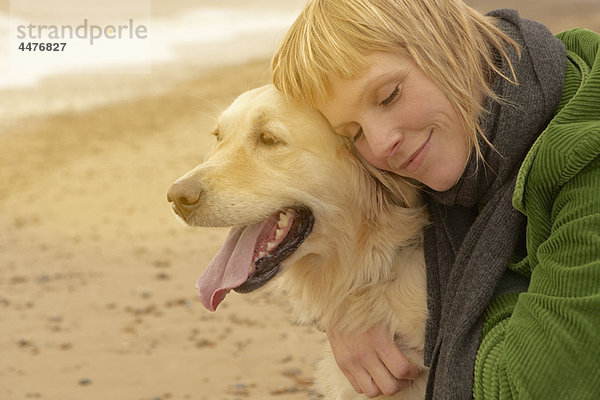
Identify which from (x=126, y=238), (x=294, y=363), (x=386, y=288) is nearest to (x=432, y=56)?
(x=386, y=288)

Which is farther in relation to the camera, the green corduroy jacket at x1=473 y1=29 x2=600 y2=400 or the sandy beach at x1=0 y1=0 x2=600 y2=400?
the sandy beach at x1=0 y1=0 x2=600 y2=400

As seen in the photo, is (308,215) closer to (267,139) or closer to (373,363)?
(267,139)

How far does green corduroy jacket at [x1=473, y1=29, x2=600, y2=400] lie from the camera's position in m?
1.78

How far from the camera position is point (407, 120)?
90.0 inches

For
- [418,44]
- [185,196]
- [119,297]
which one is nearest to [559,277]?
[418,44]

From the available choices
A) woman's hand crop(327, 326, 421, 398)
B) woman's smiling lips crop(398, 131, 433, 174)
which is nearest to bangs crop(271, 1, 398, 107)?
woman's smiling lips crop(398, 131, 433, 174)

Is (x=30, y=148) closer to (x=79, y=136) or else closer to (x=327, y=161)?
(x=79, y=136)

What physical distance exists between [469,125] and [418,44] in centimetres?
30

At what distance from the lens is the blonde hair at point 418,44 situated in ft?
7.32

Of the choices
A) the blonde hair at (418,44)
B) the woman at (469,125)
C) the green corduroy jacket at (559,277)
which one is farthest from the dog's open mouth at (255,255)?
the green corduroy jacket at (559,277)

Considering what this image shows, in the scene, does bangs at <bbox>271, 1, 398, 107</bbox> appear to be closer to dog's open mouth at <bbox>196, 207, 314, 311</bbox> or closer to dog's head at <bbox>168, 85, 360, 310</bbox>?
dog's head at <bbox>168, 85, 360, 310</bbox>

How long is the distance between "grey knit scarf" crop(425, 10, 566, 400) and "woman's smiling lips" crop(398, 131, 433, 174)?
0.49 feet

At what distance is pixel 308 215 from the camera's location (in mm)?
2691

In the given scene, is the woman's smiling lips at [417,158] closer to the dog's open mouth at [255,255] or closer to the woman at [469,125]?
the woman at [469,125]
